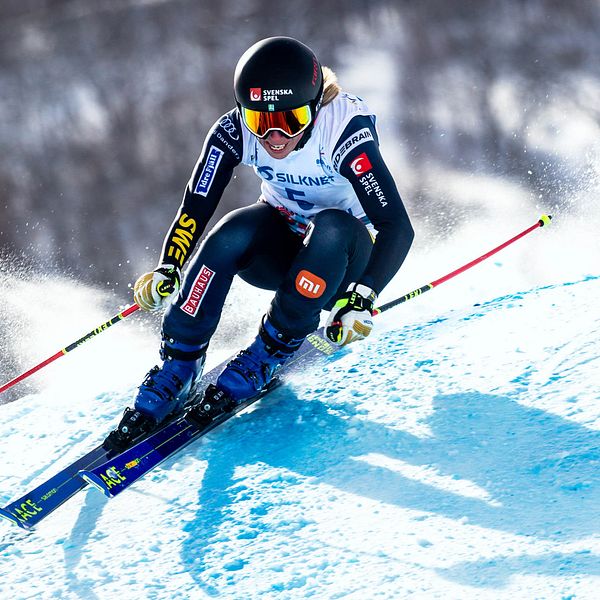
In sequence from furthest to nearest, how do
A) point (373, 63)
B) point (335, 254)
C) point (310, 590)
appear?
point (373, 63) → point (335, 254) → point (310, 590)

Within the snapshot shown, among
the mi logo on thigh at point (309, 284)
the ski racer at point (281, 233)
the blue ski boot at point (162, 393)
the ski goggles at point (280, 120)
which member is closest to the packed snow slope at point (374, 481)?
the blue ski boot at point (162, 393)

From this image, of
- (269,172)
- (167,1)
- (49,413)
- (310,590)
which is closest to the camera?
(310,590)

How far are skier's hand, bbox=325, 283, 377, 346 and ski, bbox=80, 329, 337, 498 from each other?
53 cm

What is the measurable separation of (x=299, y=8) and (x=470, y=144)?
2000 mm

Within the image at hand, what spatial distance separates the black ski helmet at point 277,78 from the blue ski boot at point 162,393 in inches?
35.2

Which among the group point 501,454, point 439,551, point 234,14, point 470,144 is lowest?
point 439,551

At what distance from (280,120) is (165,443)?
114 cm

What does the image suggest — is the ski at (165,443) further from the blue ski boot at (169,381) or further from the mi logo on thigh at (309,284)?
the mi logo on thigh at (309,284)

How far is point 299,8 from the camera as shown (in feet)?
23.3

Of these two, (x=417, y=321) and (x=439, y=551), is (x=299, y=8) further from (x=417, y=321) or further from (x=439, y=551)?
(x=439, y=551)

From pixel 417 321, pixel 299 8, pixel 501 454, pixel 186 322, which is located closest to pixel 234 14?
pixel 299 8

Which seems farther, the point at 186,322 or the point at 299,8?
the point at 299,8

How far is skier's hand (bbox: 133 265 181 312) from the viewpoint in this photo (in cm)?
317

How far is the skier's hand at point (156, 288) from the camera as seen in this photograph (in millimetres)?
3170
